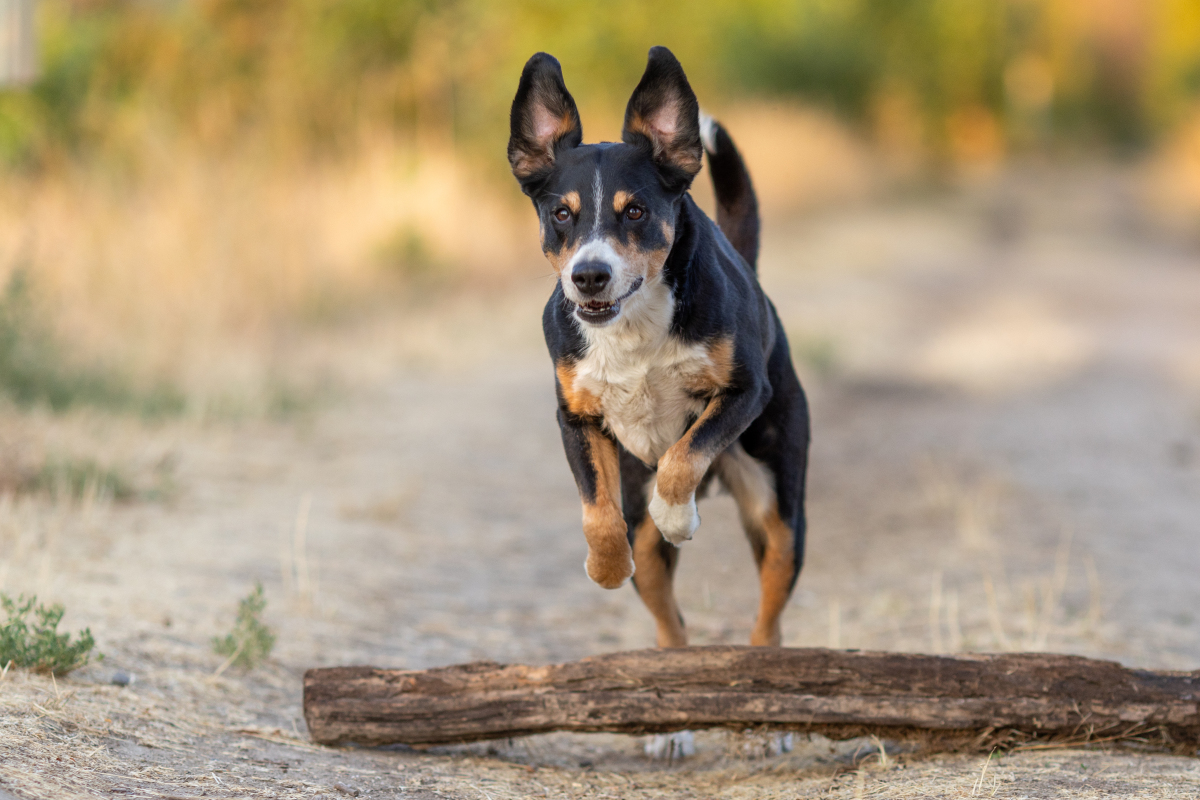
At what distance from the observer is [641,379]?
3.82m

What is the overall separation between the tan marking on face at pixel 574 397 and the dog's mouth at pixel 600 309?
0.82ft

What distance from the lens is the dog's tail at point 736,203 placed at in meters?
4.78

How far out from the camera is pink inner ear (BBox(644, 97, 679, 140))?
3.89 meters

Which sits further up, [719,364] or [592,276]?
[592,276]

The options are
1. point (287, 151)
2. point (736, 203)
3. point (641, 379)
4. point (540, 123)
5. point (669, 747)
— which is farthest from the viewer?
point (287, 151)

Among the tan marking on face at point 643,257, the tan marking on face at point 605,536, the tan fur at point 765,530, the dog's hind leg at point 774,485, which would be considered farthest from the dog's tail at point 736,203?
the tan marking on face at point 605,536

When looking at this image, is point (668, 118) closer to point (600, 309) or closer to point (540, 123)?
point (540, 123)

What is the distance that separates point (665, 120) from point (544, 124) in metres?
0.38

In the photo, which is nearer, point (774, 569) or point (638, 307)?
point (638, 307)

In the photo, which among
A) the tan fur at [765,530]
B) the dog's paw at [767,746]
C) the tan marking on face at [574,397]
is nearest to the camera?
the tan marking on face at [574,397]

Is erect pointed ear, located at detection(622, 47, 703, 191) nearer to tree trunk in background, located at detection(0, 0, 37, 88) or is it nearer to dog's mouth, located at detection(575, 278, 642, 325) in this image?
dog's mouth, located at detection(575, 278, 642, 325)

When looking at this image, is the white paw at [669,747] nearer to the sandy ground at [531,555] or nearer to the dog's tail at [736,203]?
the sandy ground at [531,555]

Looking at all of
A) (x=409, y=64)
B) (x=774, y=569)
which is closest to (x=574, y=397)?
(x=774, y=569)

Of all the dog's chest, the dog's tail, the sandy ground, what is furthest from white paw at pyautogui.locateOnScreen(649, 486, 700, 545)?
the dog's tail
